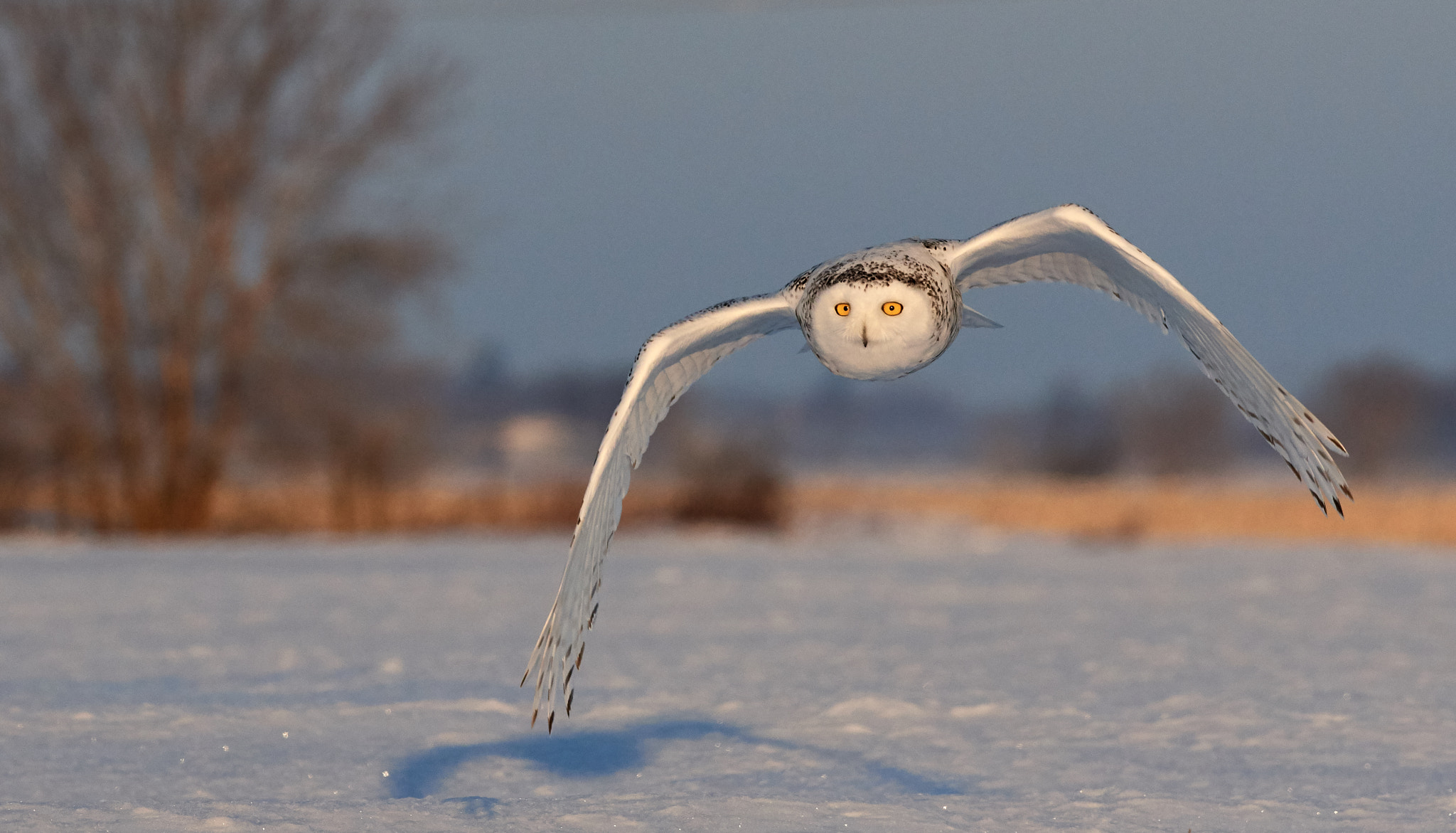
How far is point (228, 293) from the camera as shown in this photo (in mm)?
18906

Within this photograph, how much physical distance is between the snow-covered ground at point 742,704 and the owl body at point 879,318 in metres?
1.97

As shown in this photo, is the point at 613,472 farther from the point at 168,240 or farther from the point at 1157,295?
the point at 168,240

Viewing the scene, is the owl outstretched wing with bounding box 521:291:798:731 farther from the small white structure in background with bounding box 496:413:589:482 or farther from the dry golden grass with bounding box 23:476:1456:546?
the small white structure in background with bounding box 496:413:589:482

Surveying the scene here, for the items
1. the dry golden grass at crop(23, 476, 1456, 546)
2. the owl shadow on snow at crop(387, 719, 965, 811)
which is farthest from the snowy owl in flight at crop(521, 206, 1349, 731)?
the dry golden grass at crop(23, 476, 1456, 546)

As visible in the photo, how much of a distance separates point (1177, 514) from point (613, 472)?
21.9 meters

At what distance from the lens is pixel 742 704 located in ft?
24.1

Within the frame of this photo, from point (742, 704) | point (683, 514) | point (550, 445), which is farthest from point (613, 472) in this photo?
point (550, 445)

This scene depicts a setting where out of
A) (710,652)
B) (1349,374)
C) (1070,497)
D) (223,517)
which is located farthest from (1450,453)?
(710,652)

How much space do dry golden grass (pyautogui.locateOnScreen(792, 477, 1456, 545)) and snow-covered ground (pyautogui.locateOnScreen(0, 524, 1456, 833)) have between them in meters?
7.25

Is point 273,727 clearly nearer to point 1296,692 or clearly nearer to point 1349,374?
point 1296,692

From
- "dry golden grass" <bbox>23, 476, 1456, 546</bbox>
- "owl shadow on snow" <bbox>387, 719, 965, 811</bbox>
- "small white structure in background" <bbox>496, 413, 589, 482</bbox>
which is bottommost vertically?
"owl shadow on snow" <bbox>387, 719, 965, 811</bbox>

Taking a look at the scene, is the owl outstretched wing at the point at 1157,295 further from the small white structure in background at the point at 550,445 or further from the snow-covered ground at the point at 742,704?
the small white structure in background at the point at 550,445

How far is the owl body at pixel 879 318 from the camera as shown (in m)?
3.66

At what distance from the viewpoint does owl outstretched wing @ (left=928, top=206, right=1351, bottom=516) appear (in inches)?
147
